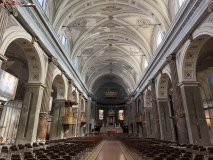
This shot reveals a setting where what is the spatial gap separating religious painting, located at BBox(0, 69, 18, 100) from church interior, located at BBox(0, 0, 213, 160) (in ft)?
0.13

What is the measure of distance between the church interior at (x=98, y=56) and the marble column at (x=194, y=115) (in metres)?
0.05

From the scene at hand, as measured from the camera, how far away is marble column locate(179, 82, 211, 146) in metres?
8.22

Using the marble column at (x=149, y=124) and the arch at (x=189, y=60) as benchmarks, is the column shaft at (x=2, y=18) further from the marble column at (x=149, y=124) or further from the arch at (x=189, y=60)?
the marble column at (x=149, y=124)

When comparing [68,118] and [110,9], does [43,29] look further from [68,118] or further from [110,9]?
[68,118]

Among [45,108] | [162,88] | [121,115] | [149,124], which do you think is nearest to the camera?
[45,108]

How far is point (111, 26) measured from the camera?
1622cm

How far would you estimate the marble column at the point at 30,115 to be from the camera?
8.45 m

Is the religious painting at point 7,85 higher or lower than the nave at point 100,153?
higher

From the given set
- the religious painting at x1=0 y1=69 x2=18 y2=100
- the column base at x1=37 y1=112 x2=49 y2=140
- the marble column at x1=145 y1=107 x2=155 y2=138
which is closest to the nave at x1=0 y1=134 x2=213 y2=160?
the column base at x1=37 y1=112 x2=49 y2=140

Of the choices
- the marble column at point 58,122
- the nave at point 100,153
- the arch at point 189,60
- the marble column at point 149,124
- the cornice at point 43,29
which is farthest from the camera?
the marble column at point 149,124

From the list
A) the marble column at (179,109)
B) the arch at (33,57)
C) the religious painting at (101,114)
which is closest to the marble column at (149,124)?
the marble column at (179,109)

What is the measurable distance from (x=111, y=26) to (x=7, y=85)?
12468 millimetres

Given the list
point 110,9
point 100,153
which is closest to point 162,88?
point 100,153

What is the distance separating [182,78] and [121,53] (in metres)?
13.6
